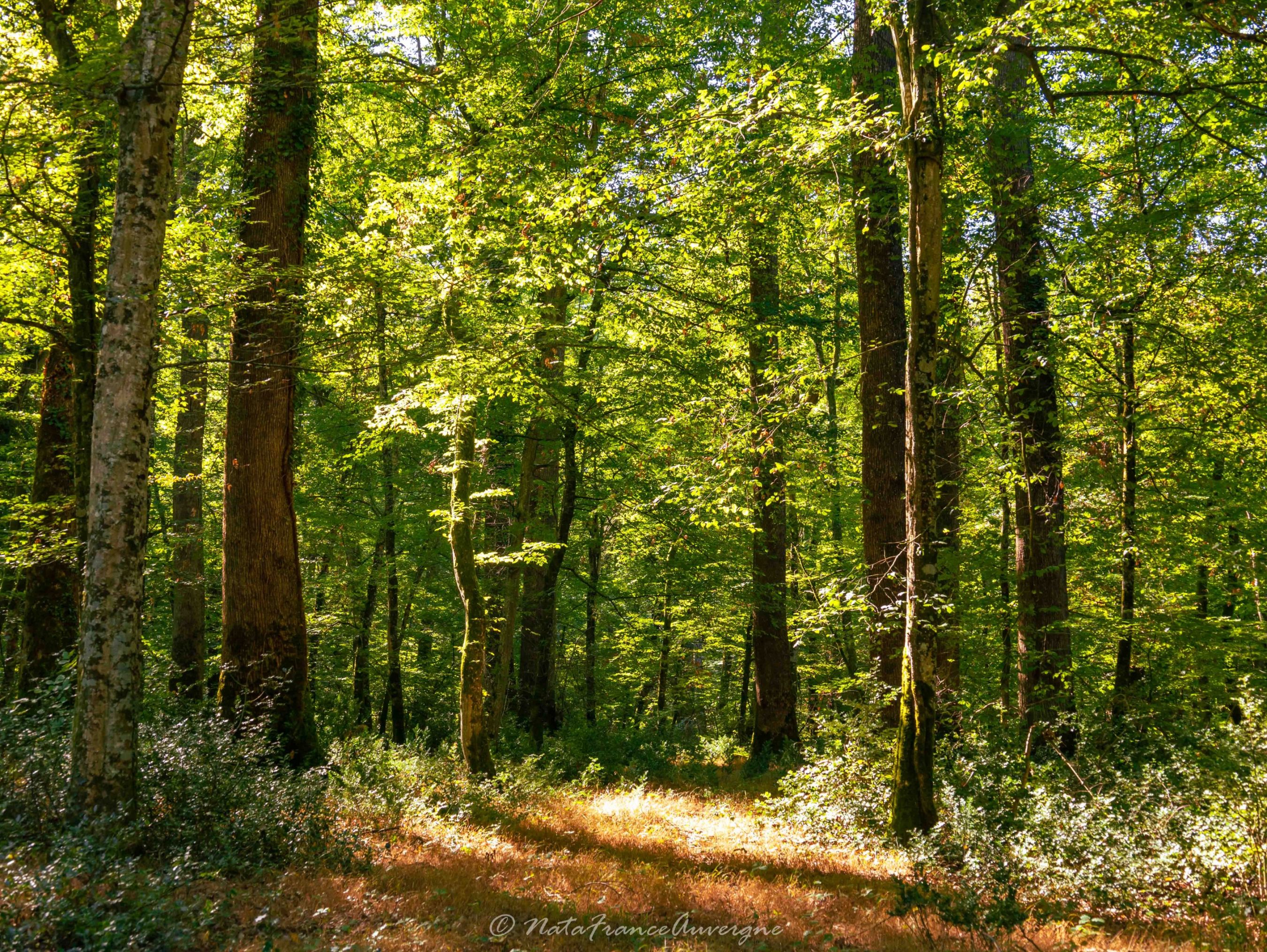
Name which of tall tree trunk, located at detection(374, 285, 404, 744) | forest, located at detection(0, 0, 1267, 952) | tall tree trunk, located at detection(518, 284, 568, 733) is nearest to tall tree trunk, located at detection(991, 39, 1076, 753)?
forest, located at detection(0, 0, 1267, 952)

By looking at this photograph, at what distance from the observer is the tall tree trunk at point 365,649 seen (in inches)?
659

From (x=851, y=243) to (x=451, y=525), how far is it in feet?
21.2

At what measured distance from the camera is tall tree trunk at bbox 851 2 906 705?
956cm

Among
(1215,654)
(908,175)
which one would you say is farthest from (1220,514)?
(908,175)

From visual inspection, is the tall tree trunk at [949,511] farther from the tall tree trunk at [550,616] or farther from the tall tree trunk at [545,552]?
the tall tree trunk at [550,616]

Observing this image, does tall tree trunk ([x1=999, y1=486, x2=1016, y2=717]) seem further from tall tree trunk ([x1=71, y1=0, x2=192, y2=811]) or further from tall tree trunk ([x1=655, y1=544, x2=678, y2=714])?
tall tree trunk ([x1=71, y1=0, x2=192, y2=811])

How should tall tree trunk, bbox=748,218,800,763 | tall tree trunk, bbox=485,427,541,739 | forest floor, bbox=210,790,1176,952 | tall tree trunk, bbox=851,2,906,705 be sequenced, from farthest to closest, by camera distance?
tall tree trunk, bbox=485,427,541,739
tall tree trunk, bbox=748,218,800,763
tall tree trunk, bbox=851,2,906,705
forest floor, bbox=210,790,1176,952

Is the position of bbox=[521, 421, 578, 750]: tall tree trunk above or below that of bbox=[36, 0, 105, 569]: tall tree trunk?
below

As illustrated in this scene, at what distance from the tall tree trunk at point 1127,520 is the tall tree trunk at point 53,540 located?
11.8m

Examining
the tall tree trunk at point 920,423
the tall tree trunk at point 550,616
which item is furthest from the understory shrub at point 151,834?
the tall tree trunk at point 550,616

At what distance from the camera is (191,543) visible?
13719mm

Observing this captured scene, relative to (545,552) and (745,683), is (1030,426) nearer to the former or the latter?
(545,552)

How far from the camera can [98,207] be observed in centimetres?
871

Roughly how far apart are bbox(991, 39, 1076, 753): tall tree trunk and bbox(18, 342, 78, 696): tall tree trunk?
1053cm
